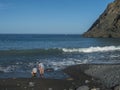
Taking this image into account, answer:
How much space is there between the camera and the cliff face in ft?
401

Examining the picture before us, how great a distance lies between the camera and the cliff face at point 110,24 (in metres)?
122

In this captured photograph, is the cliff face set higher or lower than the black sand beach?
higher

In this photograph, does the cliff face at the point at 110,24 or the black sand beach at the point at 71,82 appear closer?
the black sand beach at the point at 71,82

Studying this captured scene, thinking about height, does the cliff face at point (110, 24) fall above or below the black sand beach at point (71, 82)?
above

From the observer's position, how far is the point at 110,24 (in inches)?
4980

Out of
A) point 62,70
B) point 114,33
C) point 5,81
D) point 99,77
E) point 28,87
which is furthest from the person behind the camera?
point 114,33

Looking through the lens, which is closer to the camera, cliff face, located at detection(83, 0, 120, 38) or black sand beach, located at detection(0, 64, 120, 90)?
black sand beach, located at detection(0, 64, 120, 90)

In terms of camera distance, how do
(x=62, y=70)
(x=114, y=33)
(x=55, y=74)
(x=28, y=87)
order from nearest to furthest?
(x=28, y=87), (x=55, y=74), (x=62, y=70), (x=114, y=33)

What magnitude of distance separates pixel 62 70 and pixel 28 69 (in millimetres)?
3047

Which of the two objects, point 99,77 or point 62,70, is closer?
point 99,77

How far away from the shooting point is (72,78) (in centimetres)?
2314

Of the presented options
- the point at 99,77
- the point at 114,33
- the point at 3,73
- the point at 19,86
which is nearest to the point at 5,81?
the point at 19,86

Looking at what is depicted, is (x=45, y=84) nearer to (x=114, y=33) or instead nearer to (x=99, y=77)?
(x=99, y=77)

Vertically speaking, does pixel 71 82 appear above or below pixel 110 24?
below
